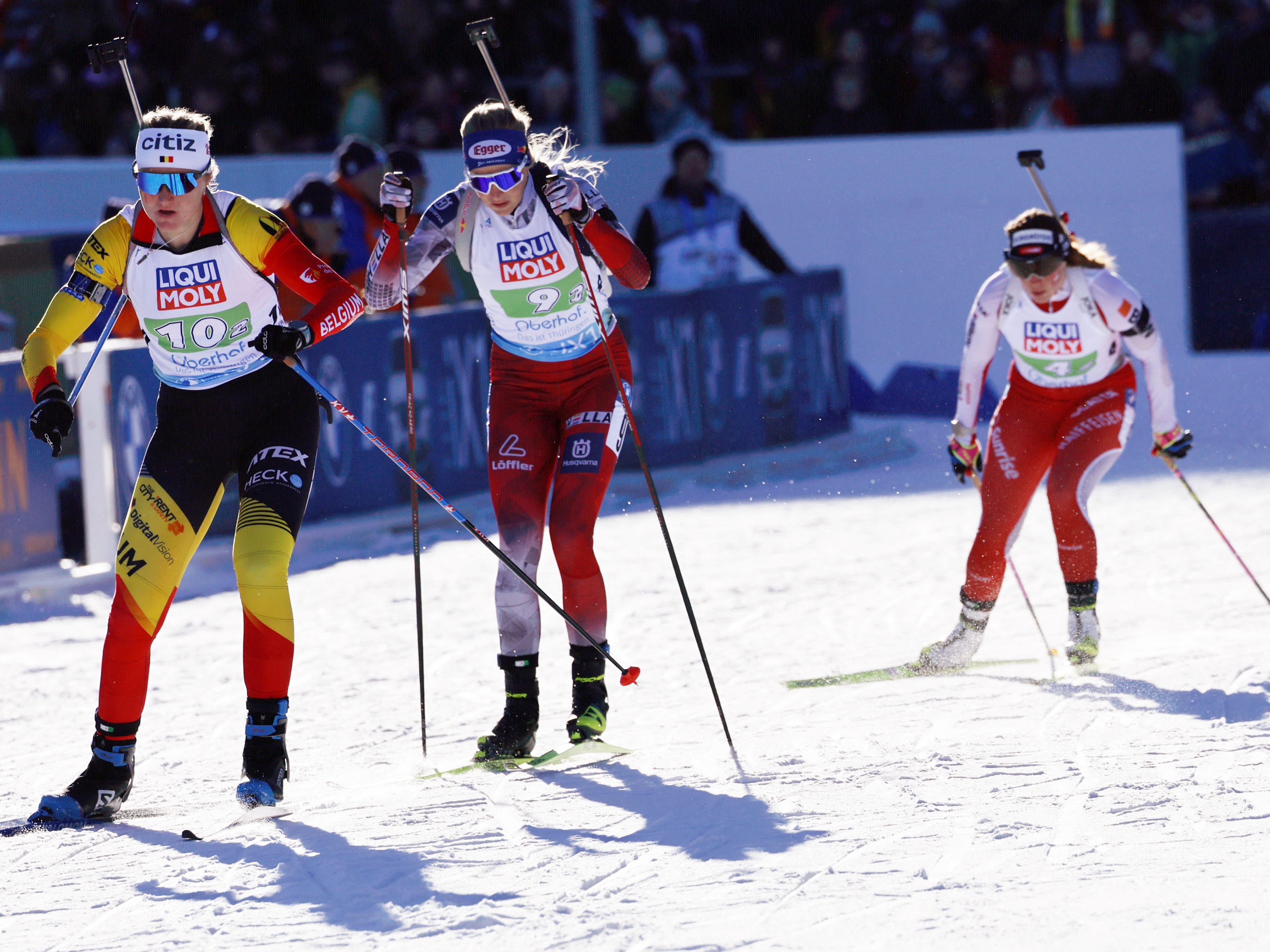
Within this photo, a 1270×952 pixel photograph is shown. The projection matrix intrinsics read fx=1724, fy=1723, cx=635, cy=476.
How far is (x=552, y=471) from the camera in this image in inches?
206

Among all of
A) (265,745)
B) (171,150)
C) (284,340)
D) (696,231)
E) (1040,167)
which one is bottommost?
(265,745)

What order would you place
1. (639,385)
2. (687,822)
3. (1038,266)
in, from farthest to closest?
(639,385)
(1038,266)
(687,822)

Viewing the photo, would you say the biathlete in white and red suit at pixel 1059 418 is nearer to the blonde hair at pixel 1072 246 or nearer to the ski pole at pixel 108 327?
the blonde hair at pixel 1072 246

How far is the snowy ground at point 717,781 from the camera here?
12.0 feet

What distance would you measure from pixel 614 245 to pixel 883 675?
1.88 meters

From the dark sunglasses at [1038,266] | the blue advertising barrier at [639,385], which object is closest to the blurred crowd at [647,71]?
the blue advertising barrier at [639,385]

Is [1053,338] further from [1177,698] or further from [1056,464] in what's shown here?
[1177,698]

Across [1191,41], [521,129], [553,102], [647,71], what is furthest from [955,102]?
[521,129]

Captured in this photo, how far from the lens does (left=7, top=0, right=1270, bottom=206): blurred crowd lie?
13.4m

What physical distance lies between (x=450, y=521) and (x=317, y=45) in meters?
6.10

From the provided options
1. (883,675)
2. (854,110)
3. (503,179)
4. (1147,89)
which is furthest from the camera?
(854,110)

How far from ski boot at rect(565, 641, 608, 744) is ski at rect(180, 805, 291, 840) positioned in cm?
96

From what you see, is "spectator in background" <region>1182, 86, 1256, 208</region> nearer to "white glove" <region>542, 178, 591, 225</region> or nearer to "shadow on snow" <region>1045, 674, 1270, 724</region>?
"shadow on snow" <region>1045, 674, 1270, 724</region>

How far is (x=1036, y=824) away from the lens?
4.12 meters
